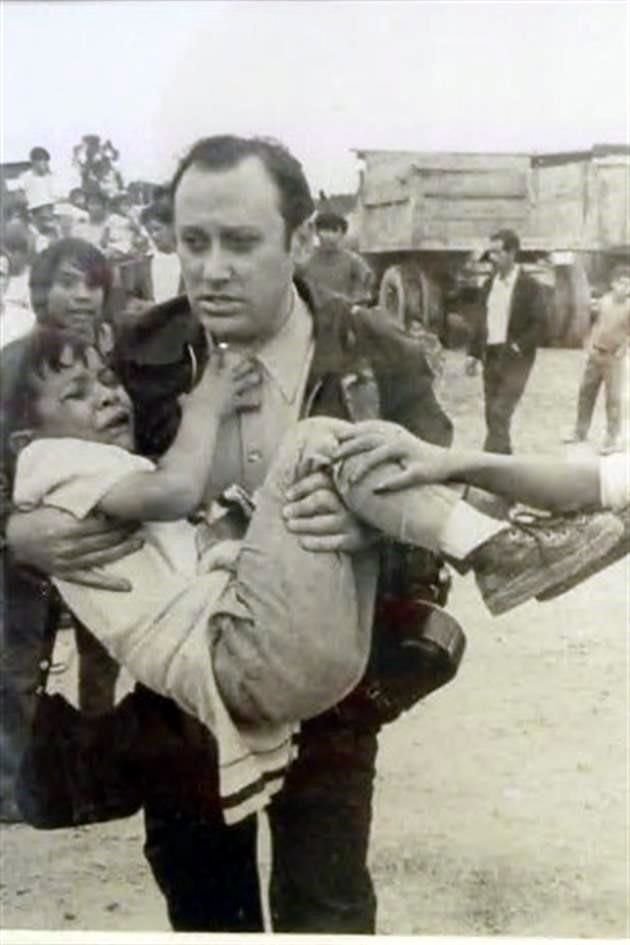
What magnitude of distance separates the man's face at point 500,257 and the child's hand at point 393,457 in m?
0.30

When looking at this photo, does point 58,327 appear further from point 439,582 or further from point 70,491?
point 439,582

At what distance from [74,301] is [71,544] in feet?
1.24

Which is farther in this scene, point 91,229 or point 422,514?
point 91,229

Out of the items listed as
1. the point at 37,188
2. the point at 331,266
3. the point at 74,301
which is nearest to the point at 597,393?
the point at 331,266

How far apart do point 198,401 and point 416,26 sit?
2.19 ft

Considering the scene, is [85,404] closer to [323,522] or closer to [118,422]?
[118,422]

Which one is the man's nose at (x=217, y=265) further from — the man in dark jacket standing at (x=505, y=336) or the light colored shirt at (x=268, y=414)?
the man in dark jacket standing at (x=505, y=336)

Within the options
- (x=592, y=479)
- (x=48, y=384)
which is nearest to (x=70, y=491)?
(x=48, y=384)

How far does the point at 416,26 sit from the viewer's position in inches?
95.3

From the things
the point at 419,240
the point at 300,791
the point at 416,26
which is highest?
the point at 416,26

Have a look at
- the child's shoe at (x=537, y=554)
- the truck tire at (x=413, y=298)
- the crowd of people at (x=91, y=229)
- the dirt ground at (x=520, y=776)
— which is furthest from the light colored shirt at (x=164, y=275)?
the child's shoe at (x=537, y=554)

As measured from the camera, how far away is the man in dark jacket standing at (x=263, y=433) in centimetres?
239

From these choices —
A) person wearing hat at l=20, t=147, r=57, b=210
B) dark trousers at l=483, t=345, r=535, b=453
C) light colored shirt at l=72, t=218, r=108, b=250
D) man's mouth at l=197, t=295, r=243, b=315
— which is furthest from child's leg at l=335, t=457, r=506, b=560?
person wearing hat at l=20, t=147, r=57, b=210

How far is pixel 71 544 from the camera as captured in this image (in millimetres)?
2434
